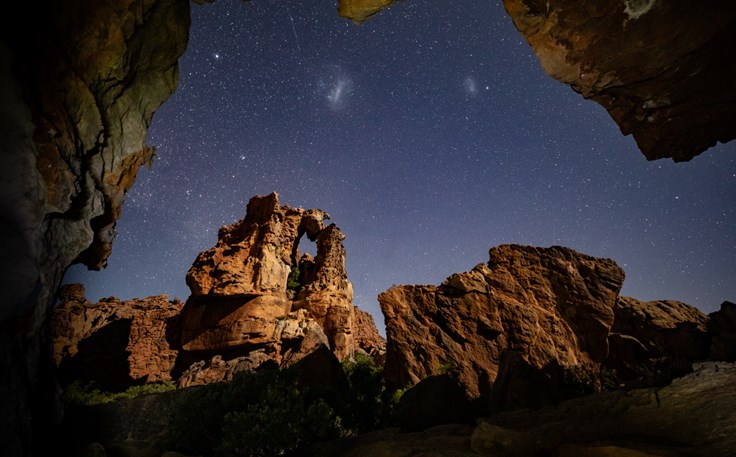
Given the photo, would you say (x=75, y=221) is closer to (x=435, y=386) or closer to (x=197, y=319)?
(x=435, y=386)

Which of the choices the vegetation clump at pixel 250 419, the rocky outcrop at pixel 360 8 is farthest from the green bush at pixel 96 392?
the rocky outcrop at pixel 360 8

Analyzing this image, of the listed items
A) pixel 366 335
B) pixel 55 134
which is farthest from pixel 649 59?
pixel 366 335

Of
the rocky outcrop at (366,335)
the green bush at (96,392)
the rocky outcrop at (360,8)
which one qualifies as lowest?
the green bush at (96,392)

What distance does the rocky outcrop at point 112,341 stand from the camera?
27.3 metres

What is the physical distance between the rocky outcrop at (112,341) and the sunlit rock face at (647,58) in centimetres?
3431

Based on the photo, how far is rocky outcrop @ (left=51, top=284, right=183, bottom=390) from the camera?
89.7 ft

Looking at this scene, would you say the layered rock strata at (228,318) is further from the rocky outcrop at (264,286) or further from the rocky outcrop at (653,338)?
the rocky outcrop at (653,338)

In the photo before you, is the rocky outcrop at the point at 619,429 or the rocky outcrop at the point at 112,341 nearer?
the rocky outcrop at the point at 619,429

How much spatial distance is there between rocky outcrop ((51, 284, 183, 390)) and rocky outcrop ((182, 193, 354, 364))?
17.2 feet

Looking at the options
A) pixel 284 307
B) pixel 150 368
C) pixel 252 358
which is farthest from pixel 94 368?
pixel 284 307

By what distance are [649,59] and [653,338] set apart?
22.2 metres

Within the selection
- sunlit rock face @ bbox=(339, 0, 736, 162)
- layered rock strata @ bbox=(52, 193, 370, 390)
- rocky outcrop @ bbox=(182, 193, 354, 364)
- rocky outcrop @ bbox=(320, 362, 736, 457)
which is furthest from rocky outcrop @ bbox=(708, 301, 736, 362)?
rocky outcrop @ bbox=(182, 193, 354, 364)

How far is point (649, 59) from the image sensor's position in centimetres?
659

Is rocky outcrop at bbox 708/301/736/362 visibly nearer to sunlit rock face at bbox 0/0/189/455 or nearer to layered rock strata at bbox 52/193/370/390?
sunlit rock face at bbox 0/0/189/455
